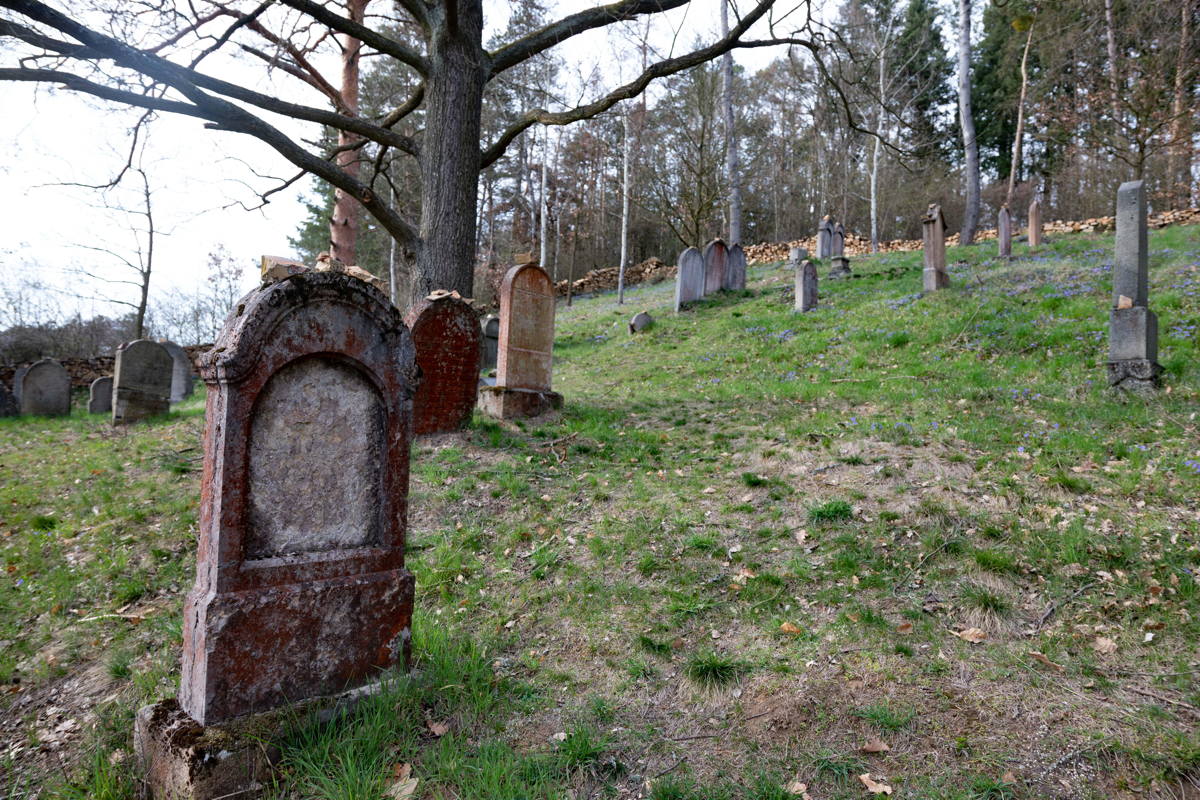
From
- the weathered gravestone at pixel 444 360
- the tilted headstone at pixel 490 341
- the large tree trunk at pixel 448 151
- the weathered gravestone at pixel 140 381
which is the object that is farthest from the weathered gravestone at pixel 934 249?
the weathered gravestone at pixel 140 381

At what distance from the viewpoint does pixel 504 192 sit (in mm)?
31484

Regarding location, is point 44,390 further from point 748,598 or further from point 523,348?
point 748,598

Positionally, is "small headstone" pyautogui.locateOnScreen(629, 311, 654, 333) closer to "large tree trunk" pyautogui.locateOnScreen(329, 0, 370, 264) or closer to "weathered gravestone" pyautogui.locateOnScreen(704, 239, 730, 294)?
"weathered gravestone" pyautogui.locateOnScreen(704, 239, 730, 294)

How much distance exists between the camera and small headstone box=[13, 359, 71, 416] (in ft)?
44.1

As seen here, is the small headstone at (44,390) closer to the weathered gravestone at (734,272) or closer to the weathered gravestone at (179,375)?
the weathered gravestone at (179,375)

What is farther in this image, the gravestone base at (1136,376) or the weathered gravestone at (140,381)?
the weathered gravestone at (140,381)

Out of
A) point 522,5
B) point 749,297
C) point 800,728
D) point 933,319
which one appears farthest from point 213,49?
point 749,297

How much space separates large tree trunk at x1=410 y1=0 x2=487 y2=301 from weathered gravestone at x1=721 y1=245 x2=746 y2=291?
10.00 metres

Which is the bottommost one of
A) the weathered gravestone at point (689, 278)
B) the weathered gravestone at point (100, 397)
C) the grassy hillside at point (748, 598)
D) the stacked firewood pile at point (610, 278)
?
the grassy hillside at point (748, 598)

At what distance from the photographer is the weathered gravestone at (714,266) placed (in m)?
16.8

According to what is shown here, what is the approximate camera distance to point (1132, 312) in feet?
22.1

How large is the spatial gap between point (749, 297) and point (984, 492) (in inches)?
468

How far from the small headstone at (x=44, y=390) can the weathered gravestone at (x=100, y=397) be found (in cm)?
57

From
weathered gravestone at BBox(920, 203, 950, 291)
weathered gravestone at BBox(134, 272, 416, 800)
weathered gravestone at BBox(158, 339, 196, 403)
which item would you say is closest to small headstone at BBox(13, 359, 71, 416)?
weathered gravestone at BBox(158, 339, 196, 403)
